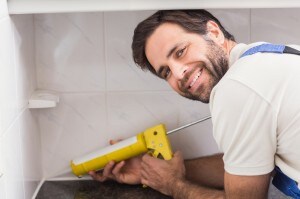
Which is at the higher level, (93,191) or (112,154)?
(112,154)

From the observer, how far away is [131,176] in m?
1.56

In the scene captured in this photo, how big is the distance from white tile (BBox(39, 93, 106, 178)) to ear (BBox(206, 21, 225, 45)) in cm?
47

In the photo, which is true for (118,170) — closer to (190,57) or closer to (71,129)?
(71,129)

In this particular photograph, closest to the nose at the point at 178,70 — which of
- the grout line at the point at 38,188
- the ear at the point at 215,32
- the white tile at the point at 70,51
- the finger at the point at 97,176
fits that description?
the ear at the point at 215,32

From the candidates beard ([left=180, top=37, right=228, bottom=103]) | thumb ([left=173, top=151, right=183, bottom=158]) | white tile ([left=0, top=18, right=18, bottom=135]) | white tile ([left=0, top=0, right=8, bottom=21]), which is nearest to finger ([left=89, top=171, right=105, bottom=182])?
thumb ([left=173, top=151, right=183, bottom=158])

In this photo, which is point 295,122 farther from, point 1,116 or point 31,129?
point 31,129

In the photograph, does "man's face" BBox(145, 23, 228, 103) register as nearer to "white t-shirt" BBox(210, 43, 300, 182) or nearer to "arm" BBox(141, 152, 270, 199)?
"white t-shirt" BBox(210, 43, 300, 182)

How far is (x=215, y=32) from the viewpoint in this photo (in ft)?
4.25

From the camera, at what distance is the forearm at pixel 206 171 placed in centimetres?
155

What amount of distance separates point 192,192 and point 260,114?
1.47 feet

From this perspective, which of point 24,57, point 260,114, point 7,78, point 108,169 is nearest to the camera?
point 260,114

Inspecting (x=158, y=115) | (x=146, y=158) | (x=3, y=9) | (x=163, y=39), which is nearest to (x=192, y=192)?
(x=146, y=158)

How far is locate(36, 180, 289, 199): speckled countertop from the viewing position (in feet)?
4.93

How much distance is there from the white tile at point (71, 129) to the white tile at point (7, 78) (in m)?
0.32
